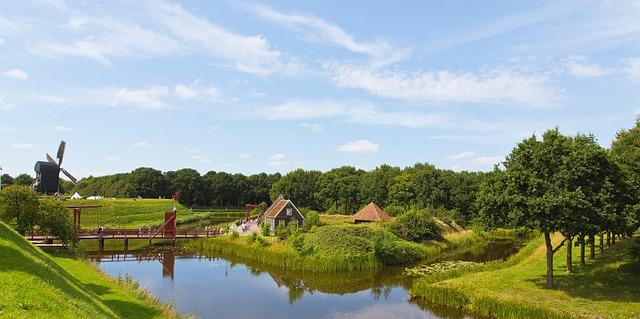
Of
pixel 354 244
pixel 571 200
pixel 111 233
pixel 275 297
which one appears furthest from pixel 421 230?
pixel 111 233

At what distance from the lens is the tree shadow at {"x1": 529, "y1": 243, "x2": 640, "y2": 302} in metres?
25.1

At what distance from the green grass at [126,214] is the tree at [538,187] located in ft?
207

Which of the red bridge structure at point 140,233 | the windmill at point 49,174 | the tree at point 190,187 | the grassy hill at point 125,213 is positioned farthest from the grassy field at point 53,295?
the tree at point 190,187

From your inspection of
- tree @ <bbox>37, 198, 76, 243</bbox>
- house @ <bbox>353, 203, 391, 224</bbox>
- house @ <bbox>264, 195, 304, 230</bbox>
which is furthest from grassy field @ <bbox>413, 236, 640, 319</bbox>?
house @ <bbox>264, 195, 304, 230</bbox>

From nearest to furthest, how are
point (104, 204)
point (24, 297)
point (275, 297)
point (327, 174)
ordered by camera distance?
point (24, 297) → point (275, 297) → point (104, 204) → point (327, 174)

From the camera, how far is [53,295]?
1483 cm

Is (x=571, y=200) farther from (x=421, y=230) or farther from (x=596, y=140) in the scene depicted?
(x=421, y=230)

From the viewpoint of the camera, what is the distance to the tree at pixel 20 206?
33.5 m

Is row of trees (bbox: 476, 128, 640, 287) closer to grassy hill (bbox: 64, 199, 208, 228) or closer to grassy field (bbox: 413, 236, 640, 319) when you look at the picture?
grassy field (bbox: 413, 236, 640, 319)

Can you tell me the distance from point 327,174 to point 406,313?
83.7 meters

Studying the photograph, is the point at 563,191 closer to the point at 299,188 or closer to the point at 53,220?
the point at 53,220

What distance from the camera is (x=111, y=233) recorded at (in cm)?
5584

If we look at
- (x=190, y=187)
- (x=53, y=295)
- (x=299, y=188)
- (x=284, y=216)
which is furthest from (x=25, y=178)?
(x=53, y=295)

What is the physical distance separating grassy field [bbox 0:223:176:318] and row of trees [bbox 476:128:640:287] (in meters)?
19.7
